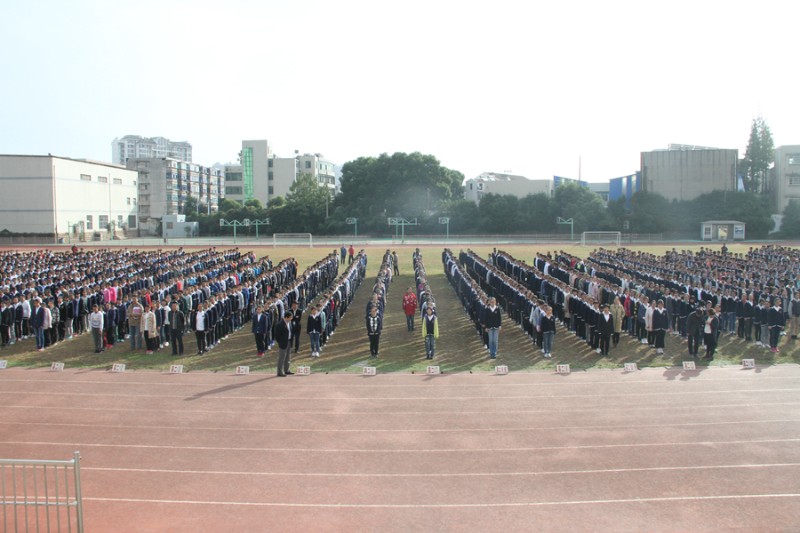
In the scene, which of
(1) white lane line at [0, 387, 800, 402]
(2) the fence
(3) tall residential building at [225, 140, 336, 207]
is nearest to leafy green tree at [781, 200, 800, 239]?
(3) tall residential building at [225, 140, 336, 207]

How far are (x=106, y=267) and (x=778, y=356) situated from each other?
92.1 ft

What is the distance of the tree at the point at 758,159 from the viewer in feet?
285

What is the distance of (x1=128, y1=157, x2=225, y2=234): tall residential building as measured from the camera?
105m

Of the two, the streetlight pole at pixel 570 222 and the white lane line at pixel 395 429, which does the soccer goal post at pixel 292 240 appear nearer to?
the streetlight pole at pixel 570 222

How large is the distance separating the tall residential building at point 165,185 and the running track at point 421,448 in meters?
89.2

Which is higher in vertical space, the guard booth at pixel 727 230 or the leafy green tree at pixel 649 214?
the leafy green tree at pixel 649 214

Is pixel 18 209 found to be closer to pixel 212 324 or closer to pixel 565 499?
pixel 212 324

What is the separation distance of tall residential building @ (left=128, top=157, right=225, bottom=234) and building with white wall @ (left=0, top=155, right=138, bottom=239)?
72.2ft

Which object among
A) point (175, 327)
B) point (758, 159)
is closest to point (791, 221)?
point (758, 159)

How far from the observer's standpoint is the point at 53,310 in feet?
61.7

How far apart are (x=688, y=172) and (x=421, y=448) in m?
76.2

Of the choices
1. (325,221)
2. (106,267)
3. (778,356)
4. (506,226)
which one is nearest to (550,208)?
(506,226)

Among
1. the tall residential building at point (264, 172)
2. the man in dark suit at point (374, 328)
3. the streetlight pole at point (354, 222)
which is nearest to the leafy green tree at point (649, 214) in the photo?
the streetlight pole at point (354, 222)

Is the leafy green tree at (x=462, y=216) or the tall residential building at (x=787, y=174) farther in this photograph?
the leafy green tree at (x=462, y=216)
